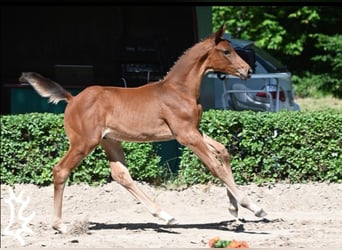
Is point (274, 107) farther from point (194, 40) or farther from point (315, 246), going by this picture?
point (315, 246)

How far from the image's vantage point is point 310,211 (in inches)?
351

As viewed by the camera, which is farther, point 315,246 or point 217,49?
point 217,49

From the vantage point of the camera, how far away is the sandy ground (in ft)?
23.5

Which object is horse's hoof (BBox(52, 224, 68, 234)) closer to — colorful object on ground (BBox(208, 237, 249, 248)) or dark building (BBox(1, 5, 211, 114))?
colorful object on ground (BBox(208, 237, 249, 248))

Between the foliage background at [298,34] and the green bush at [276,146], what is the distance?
891cm

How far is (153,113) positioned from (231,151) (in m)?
2.31

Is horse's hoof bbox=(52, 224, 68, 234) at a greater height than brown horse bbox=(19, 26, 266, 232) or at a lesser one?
lesser

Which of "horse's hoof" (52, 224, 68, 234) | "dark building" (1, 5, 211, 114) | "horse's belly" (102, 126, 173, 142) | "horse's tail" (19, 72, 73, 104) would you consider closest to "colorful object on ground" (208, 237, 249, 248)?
"horse's belly" (102, 126, 173, 142)

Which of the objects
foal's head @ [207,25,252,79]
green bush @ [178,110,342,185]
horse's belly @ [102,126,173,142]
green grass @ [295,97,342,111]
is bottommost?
green grass @ [295,97,342,111]

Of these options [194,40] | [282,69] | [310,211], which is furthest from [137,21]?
[310,211]

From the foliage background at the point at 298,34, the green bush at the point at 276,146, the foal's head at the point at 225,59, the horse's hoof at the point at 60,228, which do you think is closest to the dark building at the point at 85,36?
the green bush at the point at 276,146

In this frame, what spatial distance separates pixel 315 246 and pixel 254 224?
1.38 m

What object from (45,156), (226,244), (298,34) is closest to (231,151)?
(45,156)

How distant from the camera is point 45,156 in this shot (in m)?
10.1
